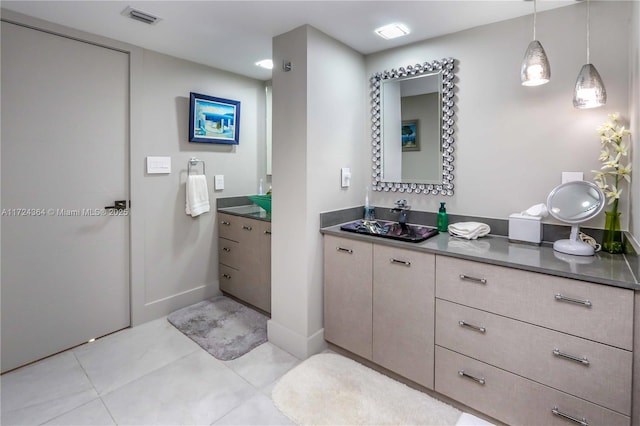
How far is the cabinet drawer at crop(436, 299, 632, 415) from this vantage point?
139 cm

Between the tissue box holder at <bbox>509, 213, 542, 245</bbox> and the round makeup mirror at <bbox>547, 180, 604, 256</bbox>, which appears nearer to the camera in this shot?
the round makeup mirror at <bbox>547, 180, 604, 256</bbox>

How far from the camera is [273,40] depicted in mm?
2465

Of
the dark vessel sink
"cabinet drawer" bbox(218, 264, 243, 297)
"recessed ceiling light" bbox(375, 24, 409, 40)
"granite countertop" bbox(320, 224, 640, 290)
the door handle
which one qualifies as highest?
"recessed ceiling light" bbox(375, 24, 409, 40)

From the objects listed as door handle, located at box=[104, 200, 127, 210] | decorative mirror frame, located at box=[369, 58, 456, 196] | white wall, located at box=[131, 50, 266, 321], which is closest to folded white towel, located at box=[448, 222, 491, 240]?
decorative mirror frame, located at box=[369, 58, 456, 196]

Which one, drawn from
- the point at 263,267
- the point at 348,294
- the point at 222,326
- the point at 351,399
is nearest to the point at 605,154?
the point at 348,294

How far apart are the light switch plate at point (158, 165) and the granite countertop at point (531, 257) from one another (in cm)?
180

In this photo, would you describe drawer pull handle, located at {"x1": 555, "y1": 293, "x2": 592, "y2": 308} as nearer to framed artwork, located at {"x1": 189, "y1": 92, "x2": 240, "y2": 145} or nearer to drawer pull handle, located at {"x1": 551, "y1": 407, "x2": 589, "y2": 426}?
drawer pull handle, located at {"x1": 551, "y1": 407, "x2": 589, "y2": 426}

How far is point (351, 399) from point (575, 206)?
1649 millimetres

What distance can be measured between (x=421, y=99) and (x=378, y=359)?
1.87 meters

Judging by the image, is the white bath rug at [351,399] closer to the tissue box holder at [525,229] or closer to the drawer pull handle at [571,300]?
the drawer pull handle at [571,300]

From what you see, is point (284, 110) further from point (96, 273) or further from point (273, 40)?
point (96, 273)

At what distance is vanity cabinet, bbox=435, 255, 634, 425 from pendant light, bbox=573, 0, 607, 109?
38.0 inches

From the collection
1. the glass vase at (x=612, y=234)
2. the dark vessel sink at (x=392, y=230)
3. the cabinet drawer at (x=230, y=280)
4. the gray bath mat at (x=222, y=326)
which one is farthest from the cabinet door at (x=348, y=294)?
the glass vase at (x=612, y=234)

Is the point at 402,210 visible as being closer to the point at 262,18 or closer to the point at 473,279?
the point at 473,279
